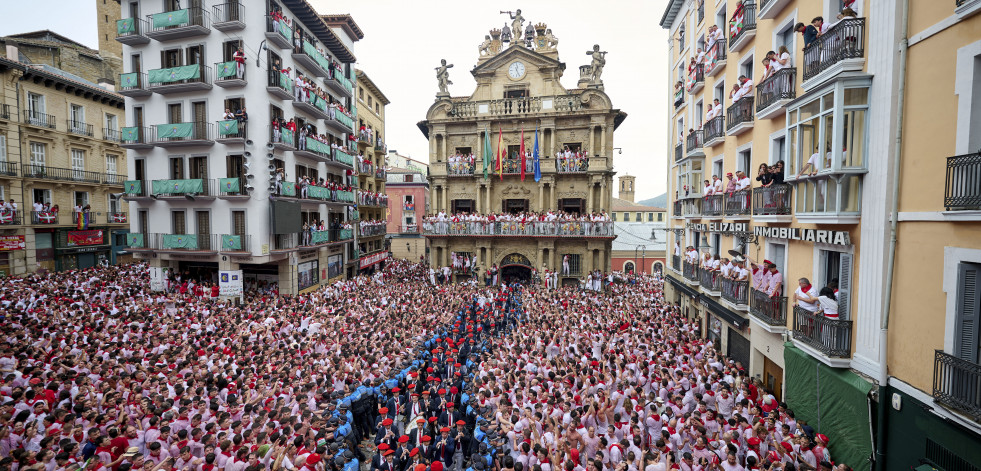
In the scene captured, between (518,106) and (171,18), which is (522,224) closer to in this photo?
(518,106)

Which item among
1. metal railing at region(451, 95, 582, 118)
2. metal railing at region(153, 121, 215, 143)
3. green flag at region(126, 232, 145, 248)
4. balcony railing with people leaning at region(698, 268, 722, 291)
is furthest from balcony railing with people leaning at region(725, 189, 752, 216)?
green flag at region(126, 232, 145, 248)

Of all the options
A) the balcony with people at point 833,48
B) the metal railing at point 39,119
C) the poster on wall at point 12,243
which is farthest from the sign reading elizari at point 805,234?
the metal railing at point 39,119

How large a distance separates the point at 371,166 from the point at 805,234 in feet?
109

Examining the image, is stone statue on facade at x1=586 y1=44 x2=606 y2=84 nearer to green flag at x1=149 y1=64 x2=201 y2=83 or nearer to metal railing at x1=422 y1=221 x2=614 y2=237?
metal railing at x1=422 y1=221 x2=614 y2=237

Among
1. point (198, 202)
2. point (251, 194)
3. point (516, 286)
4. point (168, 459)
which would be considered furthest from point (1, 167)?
point (516, 286)

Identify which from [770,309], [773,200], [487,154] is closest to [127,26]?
[487,154]

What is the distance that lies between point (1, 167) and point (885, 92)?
40282mm

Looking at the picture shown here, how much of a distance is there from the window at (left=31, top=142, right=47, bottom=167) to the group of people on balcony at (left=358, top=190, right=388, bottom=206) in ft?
65.6

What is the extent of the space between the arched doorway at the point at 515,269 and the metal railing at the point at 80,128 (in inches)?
1243

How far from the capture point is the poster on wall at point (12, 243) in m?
24.0

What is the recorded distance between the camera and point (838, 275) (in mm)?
9867

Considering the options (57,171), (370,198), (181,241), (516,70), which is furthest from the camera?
(370,198)

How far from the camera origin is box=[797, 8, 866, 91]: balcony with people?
8.73 meters

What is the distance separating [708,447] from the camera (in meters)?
8.45
